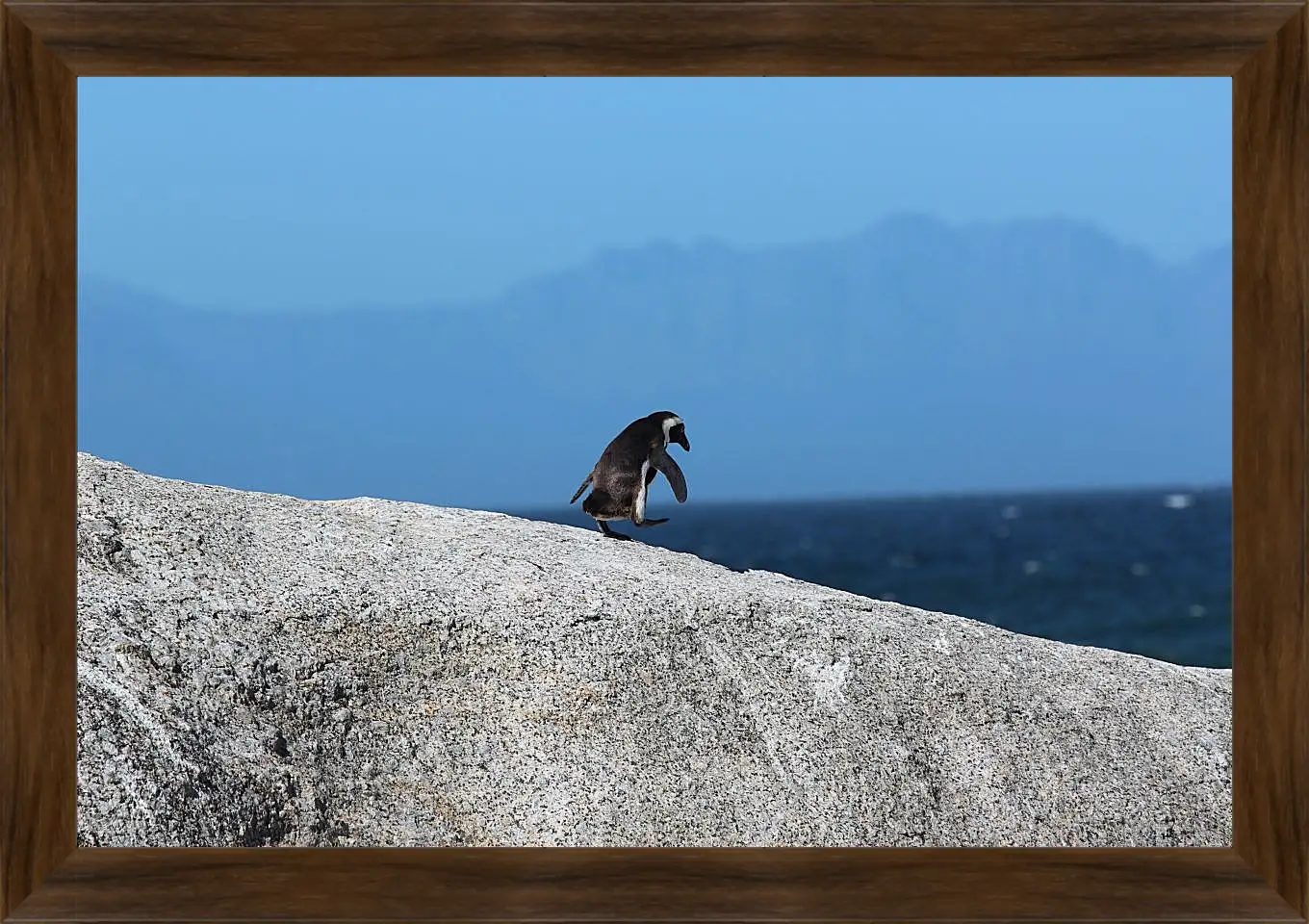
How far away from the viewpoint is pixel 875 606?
14.4ft

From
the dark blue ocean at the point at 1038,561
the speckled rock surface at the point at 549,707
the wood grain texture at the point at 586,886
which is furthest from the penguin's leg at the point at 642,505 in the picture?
the dark blue ocean at the point at 1038,561

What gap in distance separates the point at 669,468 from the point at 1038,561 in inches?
1216

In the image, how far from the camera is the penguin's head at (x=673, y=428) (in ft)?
17.8

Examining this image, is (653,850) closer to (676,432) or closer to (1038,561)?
(676,432)

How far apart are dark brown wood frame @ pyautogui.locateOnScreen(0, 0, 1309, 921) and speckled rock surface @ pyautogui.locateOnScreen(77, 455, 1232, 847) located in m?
0.80

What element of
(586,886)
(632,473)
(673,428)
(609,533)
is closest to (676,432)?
(673,428)

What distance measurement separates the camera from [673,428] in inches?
215
